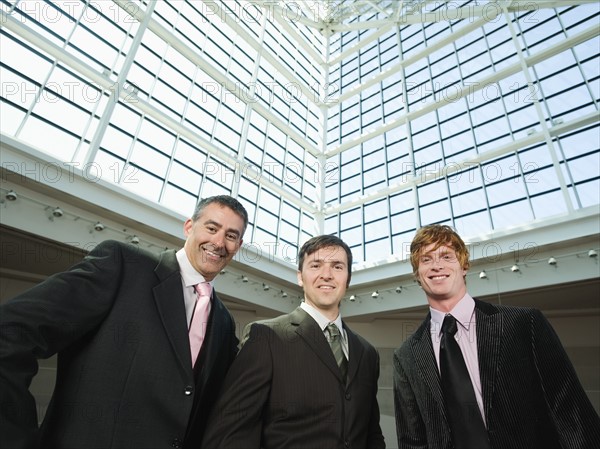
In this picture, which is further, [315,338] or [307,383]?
[315,338]

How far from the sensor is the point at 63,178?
9.40 metres

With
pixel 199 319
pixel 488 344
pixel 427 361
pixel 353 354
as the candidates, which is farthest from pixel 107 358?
pixel 488 344

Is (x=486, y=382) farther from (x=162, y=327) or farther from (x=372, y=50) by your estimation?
(x=372, y=50)

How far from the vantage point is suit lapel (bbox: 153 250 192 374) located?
7.04ft

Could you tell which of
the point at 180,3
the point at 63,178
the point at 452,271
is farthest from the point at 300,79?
the point at 452,271

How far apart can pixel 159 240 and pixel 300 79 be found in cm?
1587

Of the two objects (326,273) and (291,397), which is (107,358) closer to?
(291,397)

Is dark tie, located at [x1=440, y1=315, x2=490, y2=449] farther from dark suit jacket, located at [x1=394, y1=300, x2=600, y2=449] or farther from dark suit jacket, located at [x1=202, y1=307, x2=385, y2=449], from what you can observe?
dark suit jacket, located at [x1=202, y1=307, x2=385, y2=449]

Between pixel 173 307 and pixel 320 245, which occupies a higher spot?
pixel 320 245

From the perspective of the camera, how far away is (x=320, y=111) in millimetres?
24062

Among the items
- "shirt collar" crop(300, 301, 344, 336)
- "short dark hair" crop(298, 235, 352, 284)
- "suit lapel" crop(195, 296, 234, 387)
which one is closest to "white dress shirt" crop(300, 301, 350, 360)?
"shirt collar" crop(300, 301, 344, 336)

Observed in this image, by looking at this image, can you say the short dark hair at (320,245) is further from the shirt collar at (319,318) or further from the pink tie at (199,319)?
the pink tie at (199,319)

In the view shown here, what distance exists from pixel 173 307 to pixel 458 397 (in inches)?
77.4

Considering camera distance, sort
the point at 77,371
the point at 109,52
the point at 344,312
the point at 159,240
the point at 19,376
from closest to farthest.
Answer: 1. the point at 19,376
2. the point at 77,371
3. the point at 159,240
4. the point at 109,52
5. the point at 344,312
